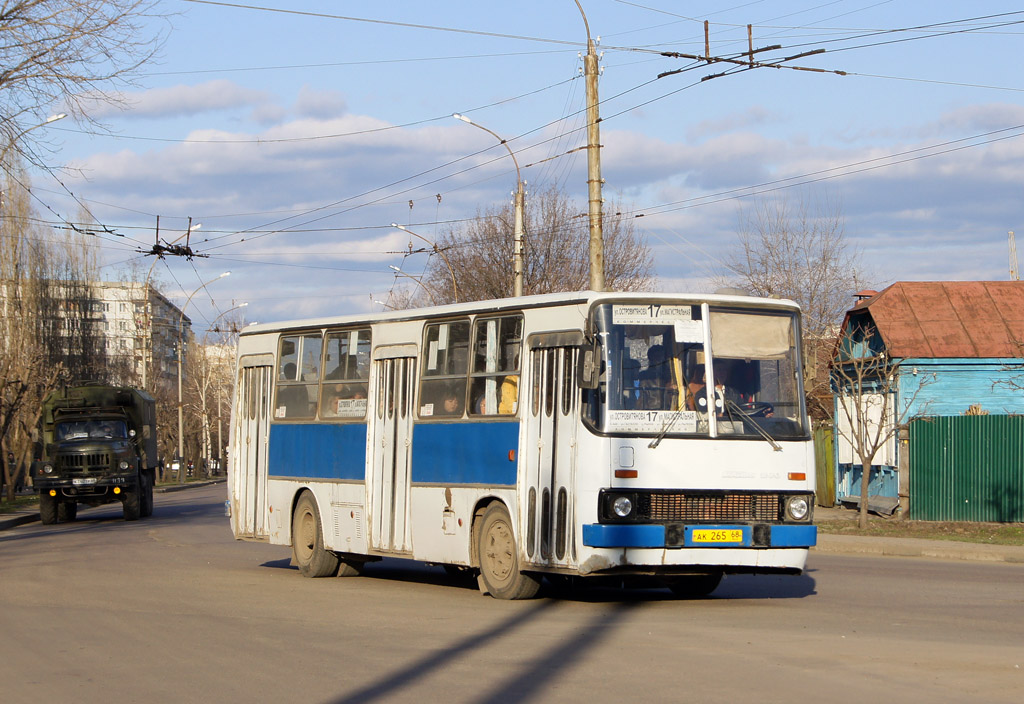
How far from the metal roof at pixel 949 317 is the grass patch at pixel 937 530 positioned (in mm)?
7482

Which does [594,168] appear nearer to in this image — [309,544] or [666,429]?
[309,544]

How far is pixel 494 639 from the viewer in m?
10.8

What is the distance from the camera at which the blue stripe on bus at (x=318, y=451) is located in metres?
16.3

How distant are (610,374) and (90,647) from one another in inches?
202

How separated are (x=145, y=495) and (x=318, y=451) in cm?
A: 1883

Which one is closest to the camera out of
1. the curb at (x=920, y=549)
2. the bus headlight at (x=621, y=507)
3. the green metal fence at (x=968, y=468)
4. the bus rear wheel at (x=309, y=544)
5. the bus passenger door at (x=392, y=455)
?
the bus headlight at (x=621, y=507)

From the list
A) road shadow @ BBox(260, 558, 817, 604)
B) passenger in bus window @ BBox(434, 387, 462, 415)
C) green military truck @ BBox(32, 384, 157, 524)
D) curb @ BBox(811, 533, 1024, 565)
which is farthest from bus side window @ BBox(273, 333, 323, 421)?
green military truck @ BBox(32, 384, 157, 524)

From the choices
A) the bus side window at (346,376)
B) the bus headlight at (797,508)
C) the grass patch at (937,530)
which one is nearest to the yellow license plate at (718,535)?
the bus headlight at (797,508)

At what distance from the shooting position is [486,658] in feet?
32.1

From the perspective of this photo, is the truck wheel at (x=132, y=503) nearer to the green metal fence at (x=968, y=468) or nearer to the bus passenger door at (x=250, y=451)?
the bus passenger door at (x=250, y=451)

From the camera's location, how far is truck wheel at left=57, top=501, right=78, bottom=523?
107 feet

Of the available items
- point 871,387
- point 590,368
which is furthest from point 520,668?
point 871,387

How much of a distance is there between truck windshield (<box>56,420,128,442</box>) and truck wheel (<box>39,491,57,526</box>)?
1.48 metres

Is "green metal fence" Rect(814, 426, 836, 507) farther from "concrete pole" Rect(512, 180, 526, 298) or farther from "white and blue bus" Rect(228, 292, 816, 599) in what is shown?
"white and blue bus" Rect(228, 292, 816, 599)
